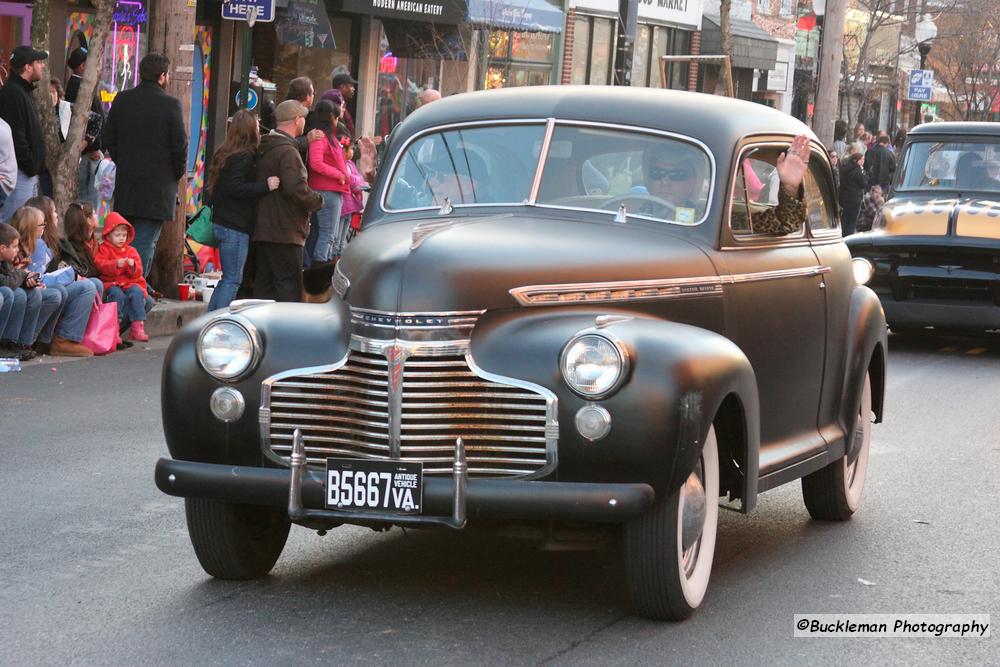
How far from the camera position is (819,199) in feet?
26.2

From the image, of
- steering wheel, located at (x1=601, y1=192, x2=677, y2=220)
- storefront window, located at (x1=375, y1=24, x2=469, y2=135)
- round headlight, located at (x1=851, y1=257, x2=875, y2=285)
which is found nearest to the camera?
steering wheel, located at (x1=601, y1=192, x2=677, y2=220)

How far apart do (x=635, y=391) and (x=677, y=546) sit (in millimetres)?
581

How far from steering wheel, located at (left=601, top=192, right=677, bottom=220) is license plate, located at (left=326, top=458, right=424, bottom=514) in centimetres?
165

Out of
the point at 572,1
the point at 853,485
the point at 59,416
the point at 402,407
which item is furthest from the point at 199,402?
the point at 572,1

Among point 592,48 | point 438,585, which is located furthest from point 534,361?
point 592,48

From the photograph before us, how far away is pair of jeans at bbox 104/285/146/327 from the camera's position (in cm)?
1316

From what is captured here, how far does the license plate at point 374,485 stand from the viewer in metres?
5.52

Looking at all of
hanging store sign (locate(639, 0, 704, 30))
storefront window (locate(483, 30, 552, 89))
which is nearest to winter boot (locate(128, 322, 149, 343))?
storefront window (locate(483, 30, 552, 89))

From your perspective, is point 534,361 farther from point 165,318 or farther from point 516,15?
point 516,15

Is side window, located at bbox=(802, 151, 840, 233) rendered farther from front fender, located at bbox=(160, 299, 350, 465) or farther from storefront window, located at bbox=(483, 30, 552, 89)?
storefront window, located at bbox=(483, 30, 552, 89)

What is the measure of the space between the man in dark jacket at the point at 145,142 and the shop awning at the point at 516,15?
1213 cm

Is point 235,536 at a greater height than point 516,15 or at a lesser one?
lesser

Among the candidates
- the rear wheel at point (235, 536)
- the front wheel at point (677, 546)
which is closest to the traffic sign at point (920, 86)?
the front wheel at point (677, 546)

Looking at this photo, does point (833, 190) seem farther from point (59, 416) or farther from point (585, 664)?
point (59, 416)
